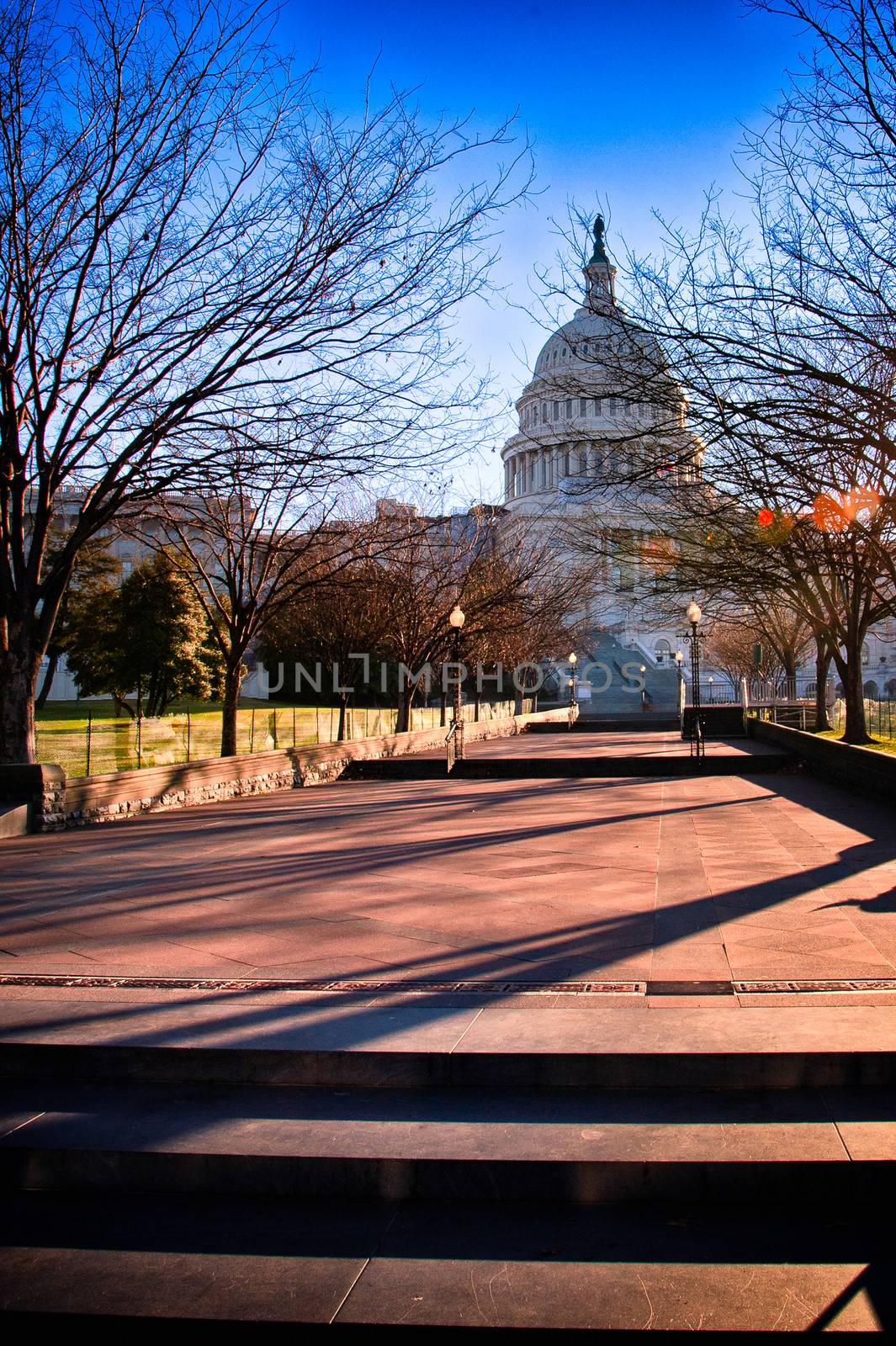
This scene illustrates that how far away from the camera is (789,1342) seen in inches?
138

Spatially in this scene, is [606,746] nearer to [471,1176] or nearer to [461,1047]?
[461,1047]

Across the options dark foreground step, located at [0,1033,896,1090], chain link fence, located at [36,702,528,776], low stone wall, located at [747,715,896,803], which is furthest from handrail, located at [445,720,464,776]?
dark foreground step, located at [0,1033,896,1090]

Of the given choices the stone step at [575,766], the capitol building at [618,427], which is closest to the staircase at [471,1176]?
the capitol building at [618,427]

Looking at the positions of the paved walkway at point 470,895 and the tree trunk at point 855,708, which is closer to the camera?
the paved walkway at point 470,895

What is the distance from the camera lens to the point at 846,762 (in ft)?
62.7

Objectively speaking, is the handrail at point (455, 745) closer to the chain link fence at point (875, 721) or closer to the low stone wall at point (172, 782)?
the low stone wall at point (172, 782)

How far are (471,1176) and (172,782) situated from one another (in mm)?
14735

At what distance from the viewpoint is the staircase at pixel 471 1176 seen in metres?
3.76

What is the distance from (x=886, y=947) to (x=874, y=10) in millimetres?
8049

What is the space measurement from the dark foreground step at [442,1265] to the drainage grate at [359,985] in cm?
198

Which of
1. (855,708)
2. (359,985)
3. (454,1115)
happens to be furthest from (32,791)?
(855,708)

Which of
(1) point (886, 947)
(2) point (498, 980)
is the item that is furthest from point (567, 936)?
(1) point (886, 947)

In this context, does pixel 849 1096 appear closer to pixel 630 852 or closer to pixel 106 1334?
pixel 106 1334

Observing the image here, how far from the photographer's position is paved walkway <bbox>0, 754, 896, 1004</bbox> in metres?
7.14
